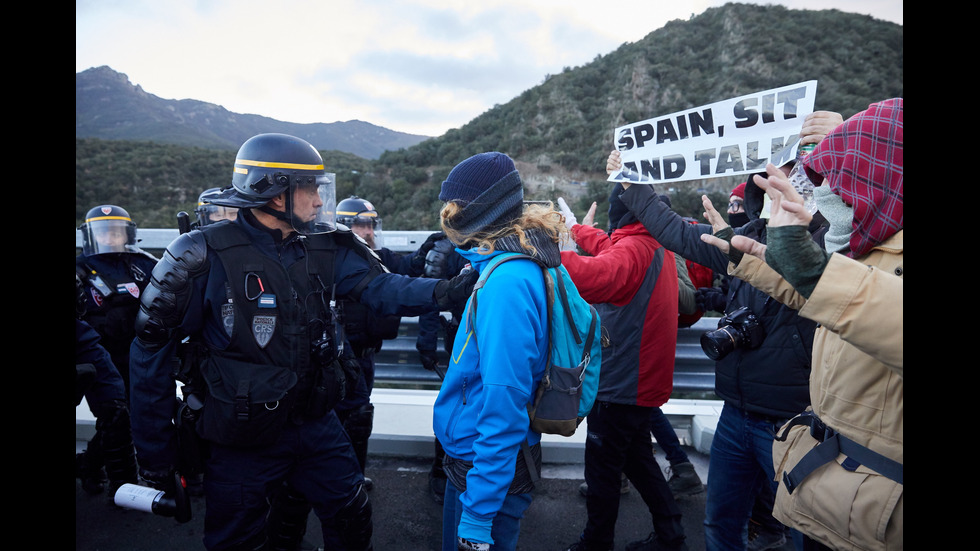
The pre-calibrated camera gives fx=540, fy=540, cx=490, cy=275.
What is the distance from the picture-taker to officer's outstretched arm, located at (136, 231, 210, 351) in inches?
95.4

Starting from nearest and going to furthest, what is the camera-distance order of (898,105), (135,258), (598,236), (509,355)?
(898,105) → (509,355) → (598,236) → (135,258)

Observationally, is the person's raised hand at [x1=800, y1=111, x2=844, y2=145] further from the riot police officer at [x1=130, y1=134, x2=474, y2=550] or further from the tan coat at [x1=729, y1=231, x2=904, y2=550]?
the riot police officer at [x1=130, y1=134, x2=474, y2=550]

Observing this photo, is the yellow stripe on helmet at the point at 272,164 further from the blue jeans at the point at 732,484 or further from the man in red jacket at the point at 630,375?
the blue jeans at the point at 732,484

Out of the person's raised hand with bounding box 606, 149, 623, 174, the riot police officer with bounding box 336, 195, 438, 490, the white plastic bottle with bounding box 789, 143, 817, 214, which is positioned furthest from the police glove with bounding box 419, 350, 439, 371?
the white plastic bottle with bounding box 789, 143, 817, 214

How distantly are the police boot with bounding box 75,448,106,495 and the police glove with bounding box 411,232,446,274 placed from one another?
2823mm

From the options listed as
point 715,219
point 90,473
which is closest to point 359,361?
point 90,473

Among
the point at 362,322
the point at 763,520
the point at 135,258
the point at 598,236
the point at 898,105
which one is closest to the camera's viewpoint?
the point at 898,105

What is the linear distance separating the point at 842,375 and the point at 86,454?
5.06m

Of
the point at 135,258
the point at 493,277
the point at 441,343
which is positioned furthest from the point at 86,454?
the point at 493,277

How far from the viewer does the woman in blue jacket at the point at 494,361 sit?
185 cm

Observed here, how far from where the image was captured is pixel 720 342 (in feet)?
8.66

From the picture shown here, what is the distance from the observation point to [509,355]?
186 centimetres

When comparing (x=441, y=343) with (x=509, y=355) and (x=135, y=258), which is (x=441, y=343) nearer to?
(x=135, y=258)

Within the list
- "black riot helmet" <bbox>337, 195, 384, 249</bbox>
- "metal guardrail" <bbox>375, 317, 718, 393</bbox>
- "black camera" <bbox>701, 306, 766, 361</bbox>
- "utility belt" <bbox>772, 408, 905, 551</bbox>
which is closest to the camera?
"utility belt" <bbox>772, 408, 905, 551</bbox>
